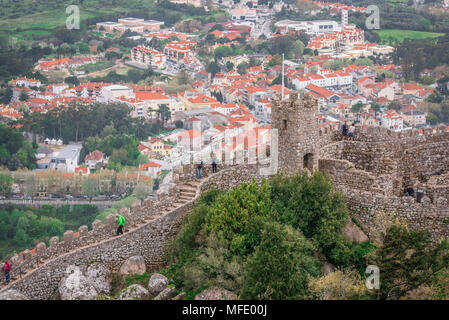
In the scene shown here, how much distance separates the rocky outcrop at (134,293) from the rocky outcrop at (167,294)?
1.08 ft

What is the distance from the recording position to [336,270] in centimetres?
1872

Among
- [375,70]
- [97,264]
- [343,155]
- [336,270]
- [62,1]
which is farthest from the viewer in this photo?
[62,1]

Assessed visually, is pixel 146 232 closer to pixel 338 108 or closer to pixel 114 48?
pixel 338 108

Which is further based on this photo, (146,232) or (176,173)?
(176,173)

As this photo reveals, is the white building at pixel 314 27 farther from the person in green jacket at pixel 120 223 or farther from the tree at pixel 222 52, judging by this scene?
the person in green jacket at pixel 120 223

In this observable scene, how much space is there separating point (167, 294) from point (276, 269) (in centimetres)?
322

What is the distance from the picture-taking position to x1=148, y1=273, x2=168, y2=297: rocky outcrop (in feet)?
62.7

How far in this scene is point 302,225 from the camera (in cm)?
1934

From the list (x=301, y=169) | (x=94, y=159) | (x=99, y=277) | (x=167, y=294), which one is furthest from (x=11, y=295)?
(x=94, y=159)

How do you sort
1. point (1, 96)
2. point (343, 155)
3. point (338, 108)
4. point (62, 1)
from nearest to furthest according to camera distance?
point (343, 155)
point (338, 108)
point (1, 96)
point (62, 1)

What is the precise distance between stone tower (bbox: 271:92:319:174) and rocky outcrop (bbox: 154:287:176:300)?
4632 millimetres

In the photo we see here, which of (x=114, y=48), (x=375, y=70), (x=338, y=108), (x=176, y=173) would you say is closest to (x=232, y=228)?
(x=176, y=173)

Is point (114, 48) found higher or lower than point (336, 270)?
lower

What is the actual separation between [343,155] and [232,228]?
4.90 m
